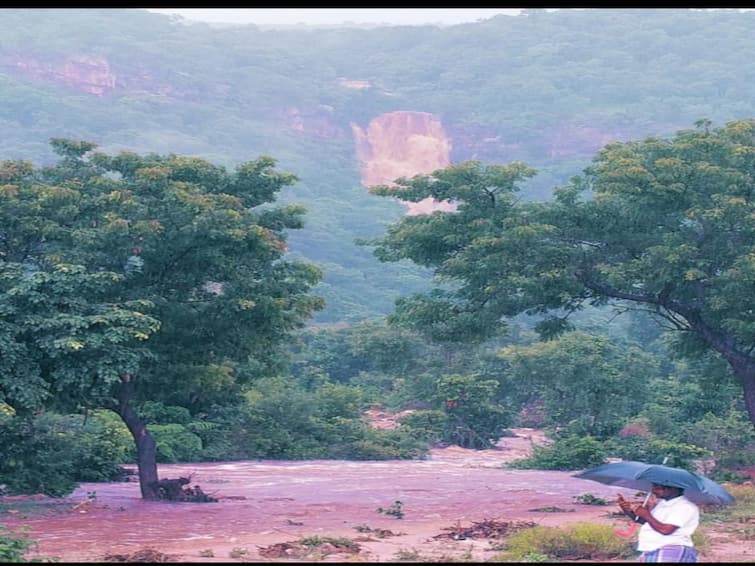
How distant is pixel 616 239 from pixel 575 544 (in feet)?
26.2

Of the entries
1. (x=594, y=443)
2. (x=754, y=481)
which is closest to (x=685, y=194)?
(x=754, y=481)

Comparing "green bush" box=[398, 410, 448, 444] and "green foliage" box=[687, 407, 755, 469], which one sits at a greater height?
"green foliage" box=[687, 407, 755, 469]

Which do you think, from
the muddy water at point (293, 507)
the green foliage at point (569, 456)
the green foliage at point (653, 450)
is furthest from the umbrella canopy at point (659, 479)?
the green foliage at point (569, 456)

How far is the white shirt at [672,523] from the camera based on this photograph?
8.45 meters

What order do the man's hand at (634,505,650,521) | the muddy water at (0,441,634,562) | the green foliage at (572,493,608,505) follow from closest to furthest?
1. the man's hand at (634,505,650,521)
2. the muddy water at (0,441,634,562)
3. the green foliage at (572,493,608,505)

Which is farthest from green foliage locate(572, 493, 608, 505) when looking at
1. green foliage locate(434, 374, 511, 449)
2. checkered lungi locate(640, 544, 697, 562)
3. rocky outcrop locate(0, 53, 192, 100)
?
rocky outcrop locate(0, 53, 192, 100)

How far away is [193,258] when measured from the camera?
1628 centimetres

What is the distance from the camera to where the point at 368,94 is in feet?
338

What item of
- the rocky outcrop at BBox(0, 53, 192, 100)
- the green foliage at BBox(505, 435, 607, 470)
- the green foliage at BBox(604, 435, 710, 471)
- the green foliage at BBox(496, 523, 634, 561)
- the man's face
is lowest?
the green foliage at BBox(505, 435, 607, 470)

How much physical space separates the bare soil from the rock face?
230 feet

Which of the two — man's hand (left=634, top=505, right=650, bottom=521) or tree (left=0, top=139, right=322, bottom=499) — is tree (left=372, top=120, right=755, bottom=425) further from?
man's hand (left=634, top=505, right=650, bottom=521)

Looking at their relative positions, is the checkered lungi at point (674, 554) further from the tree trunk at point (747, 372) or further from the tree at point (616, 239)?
the tree trunk at point (747, 372)

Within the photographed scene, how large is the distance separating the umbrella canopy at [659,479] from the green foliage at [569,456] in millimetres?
16610

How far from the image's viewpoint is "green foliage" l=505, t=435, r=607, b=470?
26000 millimetres
